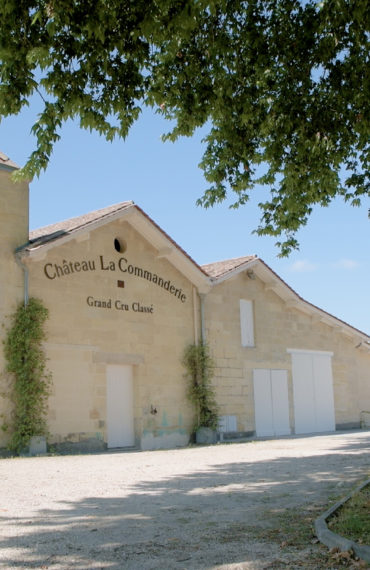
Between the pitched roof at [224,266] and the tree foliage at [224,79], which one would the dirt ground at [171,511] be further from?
the pitched roof at [224,266]

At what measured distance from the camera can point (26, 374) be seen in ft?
46.3

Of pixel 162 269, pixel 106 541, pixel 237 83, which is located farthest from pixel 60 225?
pixel 106 541

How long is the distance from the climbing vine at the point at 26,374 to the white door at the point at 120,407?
2.12 m

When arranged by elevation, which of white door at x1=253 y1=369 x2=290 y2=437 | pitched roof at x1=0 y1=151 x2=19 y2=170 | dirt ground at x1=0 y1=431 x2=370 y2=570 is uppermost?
pitched roof at x1=0 y1=151 x2=19 y2=170

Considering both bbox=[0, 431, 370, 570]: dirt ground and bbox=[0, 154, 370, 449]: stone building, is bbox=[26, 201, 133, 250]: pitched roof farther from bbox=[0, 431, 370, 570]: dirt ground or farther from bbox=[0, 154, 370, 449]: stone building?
bbox=[0, 431, 370, 570]: dirt ground

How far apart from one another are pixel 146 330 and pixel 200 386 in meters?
2.33

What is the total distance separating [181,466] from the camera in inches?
444

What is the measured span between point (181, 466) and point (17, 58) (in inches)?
297

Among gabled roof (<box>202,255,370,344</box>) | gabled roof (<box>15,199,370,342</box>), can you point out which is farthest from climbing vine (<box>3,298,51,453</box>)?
gabled roof (<box>202,255,370,344</box>)

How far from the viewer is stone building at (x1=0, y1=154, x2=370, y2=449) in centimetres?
1498

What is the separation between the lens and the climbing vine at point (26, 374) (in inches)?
548

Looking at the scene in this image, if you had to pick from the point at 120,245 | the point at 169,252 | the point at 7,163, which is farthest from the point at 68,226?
the point at 169,252

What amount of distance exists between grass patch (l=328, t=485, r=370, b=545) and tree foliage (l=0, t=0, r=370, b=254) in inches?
184

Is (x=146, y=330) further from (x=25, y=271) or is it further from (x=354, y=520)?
(x=354, y=520)
